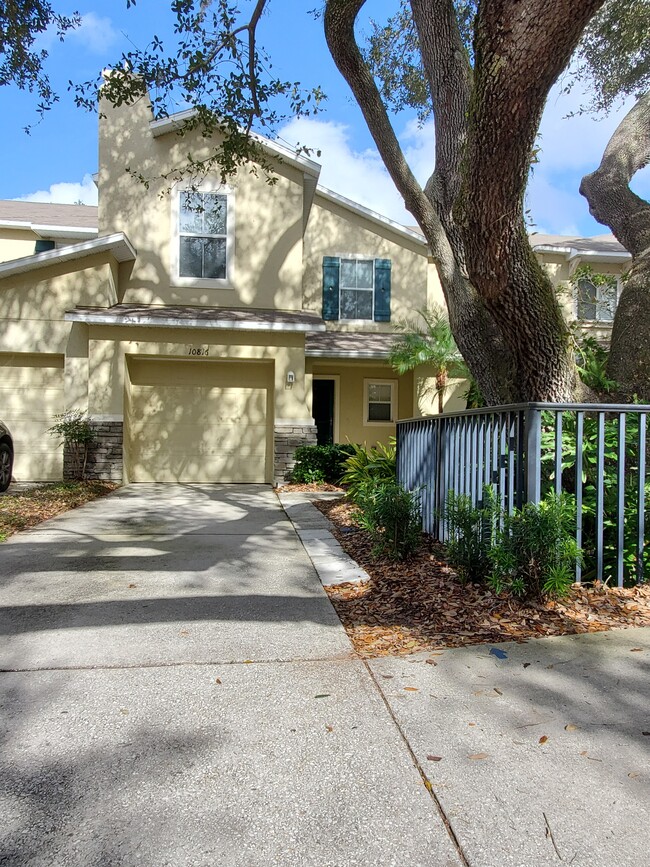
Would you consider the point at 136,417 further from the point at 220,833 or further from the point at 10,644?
the point at 220,833

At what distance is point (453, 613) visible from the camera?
410 cm

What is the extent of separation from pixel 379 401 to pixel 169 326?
18.7 feet

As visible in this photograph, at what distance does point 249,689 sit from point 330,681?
42 cm

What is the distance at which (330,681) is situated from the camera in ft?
10.3

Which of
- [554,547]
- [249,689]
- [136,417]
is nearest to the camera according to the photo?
[249,689]

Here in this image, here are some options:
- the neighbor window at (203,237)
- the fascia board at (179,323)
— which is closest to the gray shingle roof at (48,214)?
the neighbor window at (203,237)

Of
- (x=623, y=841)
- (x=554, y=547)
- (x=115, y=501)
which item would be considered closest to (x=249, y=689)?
(x=623, y=841)

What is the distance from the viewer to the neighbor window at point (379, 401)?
588 inches

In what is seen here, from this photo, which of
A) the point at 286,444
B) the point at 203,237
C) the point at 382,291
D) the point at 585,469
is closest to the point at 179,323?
the point at 203,237

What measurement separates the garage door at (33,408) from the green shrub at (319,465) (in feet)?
15.6

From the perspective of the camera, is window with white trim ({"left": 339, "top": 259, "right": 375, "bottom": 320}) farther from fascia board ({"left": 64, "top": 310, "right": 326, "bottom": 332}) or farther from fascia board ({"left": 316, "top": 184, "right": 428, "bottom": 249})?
fascia board ({"left": 64, "top": 310, "right": 326, "bottom": 332})

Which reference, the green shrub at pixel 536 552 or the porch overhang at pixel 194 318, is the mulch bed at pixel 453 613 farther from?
the porch overhang at pixel 194 318

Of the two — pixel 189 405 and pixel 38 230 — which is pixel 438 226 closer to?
pixel 189 405

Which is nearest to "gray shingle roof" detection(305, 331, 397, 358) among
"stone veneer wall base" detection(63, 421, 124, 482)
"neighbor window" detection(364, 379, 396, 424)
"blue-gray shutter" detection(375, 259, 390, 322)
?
"blue-gray shutter" detection(375, 259, 390, 322)
